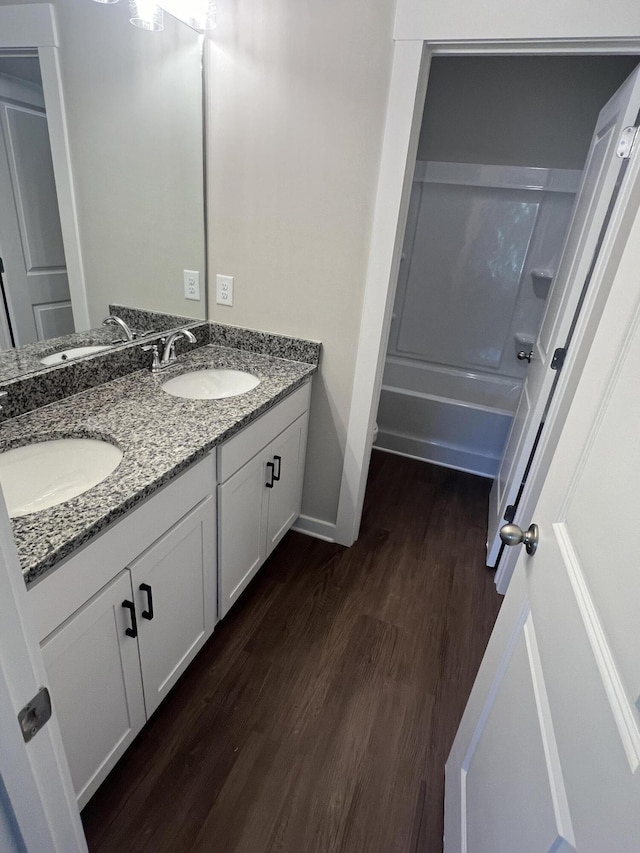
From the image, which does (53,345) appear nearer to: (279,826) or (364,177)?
(364,177)

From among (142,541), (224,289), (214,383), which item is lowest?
(142,541)

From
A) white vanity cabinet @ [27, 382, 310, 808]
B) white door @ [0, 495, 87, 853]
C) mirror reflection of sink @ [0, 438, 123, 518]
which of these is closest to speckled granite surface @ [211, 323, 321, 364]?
white vanity cabinet @ [27, 382, 310, 808]

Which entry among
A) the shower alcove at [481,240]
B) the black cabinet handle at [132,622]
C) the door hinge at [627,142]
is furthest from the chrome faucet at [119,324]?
the shower alcove at [481,240]

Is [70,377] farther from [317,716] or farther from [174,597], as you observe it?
[317,716]

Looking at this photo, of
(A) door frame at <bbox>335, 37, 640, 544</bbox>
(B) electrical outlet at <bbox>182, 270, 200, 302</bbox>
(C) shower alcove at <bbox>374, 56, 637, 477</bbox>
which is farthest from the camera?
(C) shower alcove at <bbox>374, 56, 637, 477</bbox>

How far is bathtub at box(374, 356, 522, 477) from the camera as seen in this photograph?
2945 millimetres

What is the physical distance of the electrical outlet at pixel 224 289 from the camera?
6.17ft

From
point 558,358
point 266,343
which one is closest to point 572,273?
point 558,358

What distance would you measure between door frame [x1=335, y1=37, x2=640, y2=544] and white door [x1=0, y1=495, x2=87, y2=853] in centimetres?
148

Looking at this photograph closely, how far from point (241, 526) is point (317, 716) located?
65 cm

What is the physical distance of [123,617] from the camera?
1044mm

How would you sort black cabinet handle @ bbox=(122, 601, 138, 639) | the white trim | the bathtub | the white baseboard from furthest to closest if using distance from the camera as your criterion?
the bathtub < the white baseboard < the white trim < black cabinet handle @ bbox=(122, 601, 138, 639)

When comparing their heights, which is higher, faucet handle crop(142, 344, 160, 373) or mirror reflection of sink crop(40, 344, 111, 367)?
mirror reflection of sink crop(40, 344, 111, 367)

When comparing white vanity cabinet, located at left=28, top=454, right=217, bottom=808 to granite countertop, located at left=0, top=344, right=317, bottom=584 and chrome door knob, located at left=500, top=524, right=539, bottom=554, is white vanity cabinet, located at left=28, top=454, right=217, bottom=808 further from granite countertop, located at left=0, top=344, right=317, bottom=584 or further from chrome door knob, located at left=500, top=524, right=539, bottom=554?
chrome door knob, located at left=500, top=524, right=539, bottom=554
